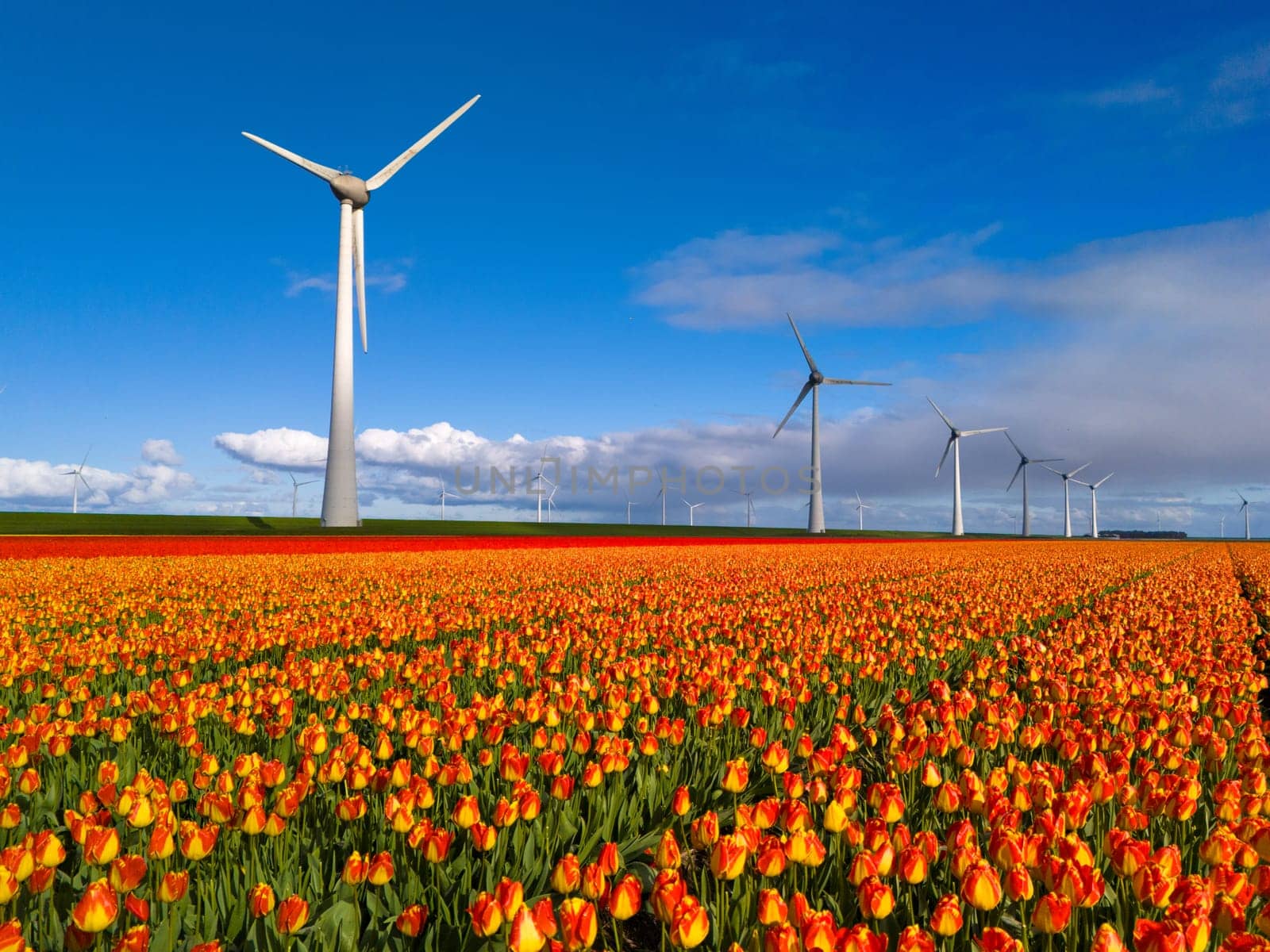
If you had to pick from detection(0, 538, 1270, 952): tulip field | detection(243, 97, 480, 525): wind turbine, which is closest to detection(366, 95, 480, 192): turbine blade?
detection(243, 97, 480, 525): wind turbine

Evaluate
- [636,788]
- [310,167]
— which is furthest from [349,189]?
[636,788]

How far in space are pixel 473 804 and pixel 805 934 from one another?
1.90m

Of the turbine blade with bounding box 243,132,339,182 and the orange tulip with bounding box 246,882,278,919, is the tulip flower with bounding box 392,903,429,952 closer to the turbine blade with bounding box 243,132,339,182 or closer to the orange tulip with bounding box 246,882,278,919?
the orange tulip with bounding box 246,882,278,919

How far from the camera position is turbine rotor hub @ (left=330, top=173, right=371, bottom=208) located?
6638cm

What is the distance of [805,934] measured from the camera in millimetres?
2703

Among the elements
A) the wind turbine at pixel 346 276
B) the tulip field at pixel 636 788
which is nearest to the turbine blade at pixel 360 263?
the wind turbine at pixel 346 276

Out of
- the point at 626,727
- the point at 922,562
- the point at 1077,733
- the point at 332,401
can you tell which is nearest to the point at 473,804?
the point at 626,727

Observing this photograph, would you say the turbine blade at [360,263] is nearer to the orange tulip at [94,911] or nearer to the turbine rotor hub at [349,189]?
the turbine rotor hub at [349,189]

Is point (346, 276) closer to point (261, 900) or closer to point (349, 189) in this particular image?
point (349, 189)

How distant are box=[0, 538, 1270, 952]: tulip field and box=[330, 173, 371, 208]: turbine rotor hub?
6251cm

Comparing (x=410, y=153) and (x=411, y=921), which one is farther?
(x=410, y=153)

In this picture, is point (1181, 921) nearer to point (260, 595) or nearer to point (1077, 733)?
point (1077, 733)

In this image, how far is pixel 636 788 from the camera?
17.0ft

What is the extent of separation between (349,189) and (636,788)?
7074 cm
